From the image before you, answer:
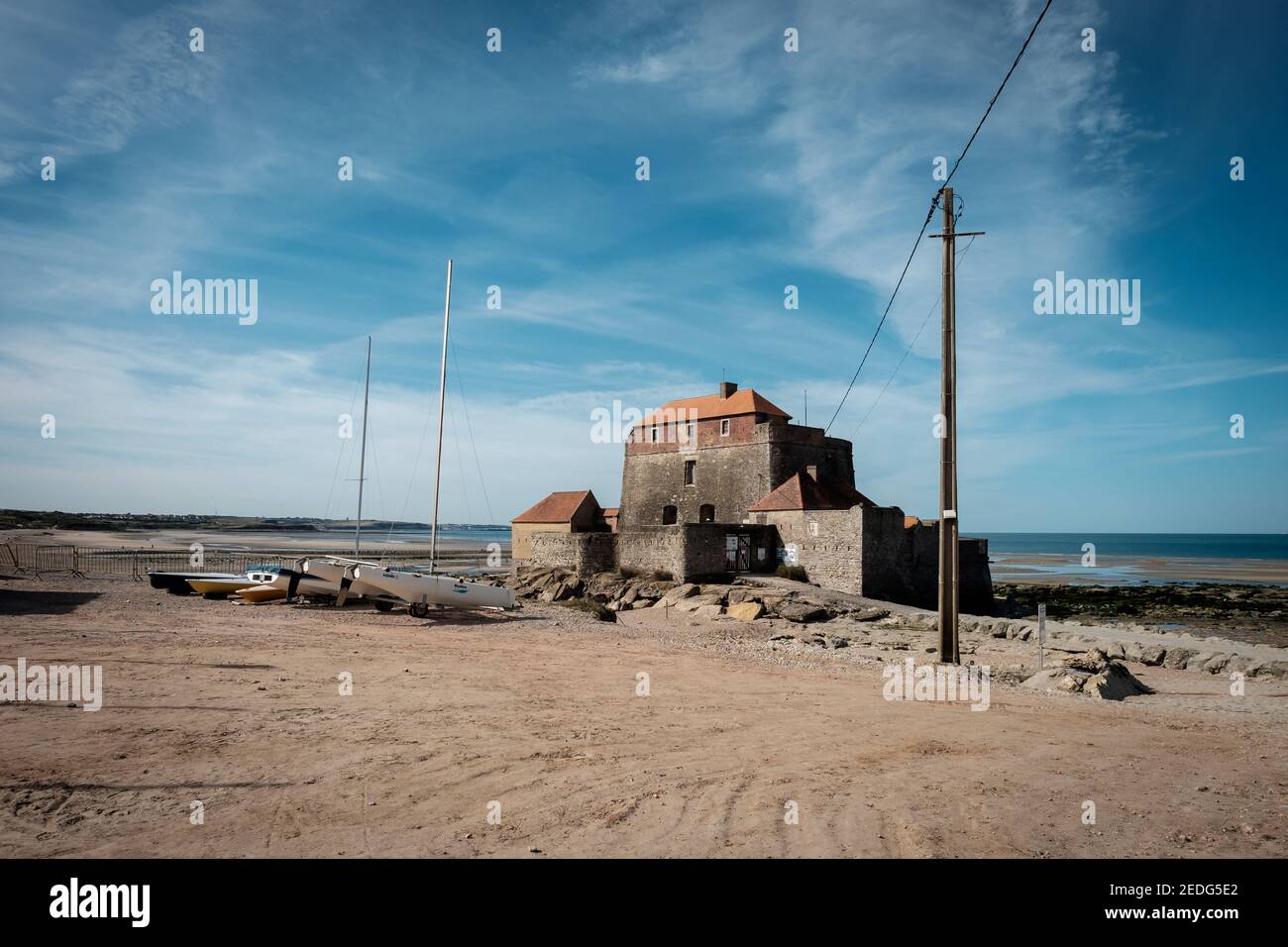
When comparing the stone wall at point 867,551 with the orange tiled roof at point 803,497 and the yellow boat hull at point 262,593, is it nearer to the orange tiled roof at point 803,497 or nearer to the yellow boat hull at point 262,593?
the orange tiled roof at point 803,497

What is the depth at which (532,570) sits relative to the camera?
3675cm

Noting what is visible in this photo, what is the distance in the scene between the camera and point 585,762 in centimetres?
738

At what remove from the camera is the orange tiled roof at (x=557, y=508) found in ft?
132

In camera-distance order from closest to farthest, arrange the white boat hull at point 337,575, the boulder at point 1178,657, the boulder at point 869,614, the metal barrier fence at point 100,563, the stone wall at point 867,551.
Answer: the boulder at point 1178,657
the white boat hull at point 337,575
the boulder at point 869,614
the metal barrier fence at point 100,563
the stone wall at point 867,551

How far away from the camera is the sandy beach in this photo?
5.51 meters

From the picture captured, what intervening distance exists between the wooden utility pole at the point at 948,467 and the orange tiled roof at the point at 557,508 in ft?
90.6

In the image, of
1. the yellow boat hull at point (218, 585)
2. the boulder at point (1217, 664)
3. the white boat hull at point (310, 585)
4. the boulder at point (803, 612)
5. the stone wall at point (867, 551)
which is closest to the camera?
the boulder at point (1217, 664)

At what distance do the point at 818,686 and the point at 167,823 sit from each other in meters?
9.82

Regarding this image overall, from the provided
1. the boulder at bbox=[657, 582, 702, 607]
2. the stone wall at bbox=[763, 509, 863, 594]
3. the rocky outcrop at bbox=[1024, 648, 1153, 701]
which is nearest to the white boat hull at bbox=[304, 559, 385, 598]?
the boulder at bbox=[657, 582, 702, 607]

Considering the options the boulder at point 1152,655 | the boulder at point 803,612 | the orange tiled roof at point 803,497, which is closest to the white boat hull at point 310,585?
the boulder at point 803,612
